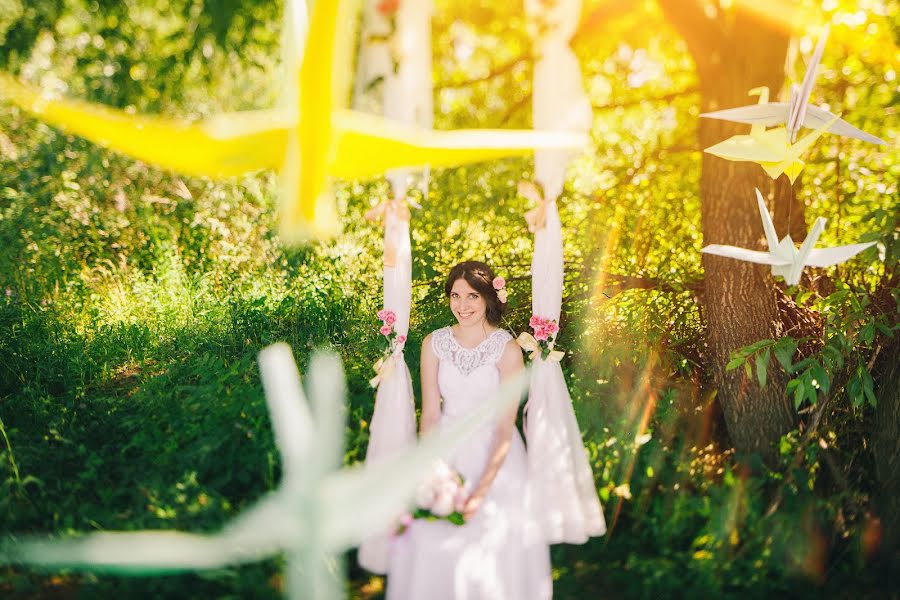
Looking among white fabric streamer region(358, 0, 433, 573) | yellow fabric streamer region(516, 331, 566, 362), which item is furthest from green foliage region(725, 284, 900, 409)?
white fabric streamer region(358, 0, 433, 573)

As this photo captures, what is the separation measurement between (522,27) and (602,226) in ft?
6.07

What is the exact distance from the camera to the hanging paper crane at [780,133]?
2236 millimetres

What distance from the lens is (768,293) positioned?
12.1 ft

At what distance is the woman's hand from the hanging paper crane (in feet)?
5.55

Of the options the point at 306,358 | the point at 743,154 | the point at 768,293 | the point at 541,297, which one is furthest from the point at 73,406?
the point at 768,293

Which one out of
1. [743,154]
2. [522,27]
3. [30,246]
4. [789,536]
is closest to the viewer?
[743,154]

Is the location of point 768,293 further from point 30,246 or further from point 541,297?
point 30,246

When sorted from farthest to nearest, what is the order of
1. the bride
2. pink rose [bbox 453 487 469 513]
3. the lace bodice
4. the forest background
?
the lace bodice, the forest background, pink rose [bbox 453 487 469 513], the bride

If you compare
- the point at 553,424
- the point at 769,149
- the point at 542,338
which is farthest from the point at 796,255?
the point at 553,424

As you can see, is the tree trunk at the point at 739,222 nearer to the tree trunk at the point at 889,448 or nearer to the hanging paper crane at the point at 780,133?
the tree trunk at the point at 889,448

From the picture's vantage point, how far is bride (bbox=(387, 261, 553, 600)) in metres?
2.62

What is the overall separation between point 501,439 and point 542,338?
516mm

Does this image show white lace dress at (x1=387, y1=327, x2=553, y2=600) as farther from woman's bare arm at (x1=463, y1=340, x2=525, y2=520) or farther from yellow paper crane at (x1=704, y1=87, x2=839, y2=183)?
yellow paper crane at (x1=704, y1=87, x2=839, y2=183)

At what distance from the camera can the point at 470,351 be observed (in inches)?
128
